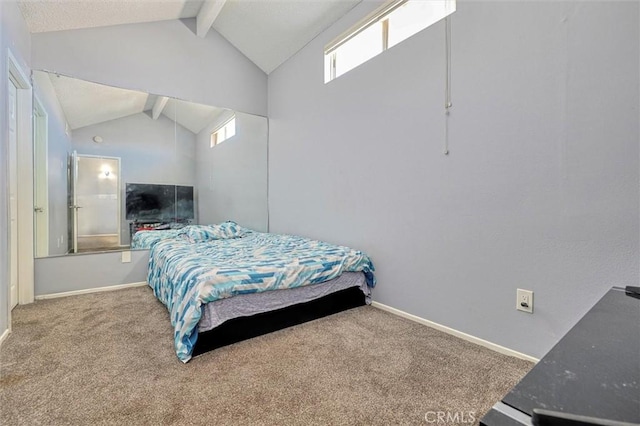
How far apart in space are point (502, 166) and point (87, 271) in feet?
12.6

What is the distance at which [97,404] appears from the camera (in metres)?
1.31

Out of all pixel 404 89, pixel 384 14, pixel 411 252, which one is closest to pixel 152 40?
pixel 384 14

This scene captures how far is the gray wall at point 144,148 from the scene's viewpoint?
3.10 metres

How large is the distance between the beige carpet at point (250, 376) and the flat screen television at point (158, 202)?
1421mm

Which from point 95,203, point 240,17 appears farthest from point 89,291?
point 240,17

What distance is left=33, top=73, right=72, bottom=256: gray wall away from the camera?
2775 millimetres

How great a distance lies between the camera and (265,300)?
Answer: 2021 millimetres

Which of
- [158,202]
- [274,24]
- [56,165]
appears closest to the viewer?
[56,165]

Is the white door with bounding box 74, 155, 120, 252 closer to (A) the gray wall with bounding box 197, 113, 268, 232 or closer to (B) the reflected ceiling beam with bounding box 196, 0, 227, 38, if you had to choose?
(A) the gray wall with bounding box 197, 113, 268, 232

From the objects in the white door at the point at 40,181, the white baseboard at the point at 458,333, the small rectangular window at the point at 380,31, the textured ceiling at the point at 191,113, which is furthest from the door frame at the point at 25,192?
the white baseboard at the point at 458,333

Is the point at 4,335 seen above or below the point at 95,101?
below

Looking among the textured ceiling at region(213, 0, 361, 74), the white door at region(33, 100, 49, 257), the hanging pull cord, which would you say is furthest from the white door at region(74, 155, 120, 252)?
the hanging pull cord

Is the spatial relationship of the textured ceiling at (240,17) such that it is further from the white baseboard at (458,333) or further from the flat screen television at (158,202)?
the white baseboard at (458,333)

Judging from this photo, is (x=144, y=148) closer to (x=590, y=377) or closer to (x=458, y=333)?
(x=458, y=333)
